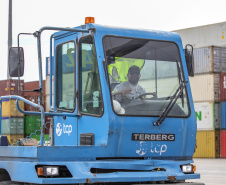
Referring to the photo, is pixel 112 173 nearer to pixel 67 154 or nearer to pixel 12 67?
pixel 67 154

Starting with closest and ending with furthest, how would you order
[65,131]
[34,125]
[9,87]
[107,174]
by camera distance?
[107,174]
[65,131]
[34,125]
[9,87]

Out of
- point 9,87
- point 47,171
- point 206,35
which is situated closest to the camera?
point 47,171

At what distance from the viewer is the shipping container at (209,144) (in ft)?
104

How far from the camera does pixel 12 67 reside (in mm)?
6699

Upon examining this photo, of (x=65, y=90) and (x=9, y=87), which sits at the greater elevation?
(x=9, y=87)

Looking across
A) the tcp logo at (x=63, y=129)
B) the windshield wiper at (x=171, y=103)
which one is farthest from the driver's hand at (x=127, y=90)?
the tcp logo at (x=63, y=129)

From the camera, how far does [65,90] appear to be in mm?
7438

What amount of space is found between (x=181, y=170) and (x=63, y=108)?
1728mm

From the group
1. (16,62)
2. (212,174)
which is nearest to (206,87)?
(212,174)

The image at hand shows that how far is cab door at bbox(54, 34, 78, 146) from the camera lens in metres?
7.29

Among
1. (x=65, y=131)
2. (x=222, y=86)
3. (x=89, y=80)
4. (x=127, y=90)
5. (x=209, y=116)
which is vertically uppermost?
(x=222, y=86)

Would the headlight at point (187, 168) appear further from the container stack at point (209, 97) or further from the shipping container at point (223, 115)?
the shipping container at point (223, 115)

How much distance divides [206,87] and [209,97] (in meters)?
0.60

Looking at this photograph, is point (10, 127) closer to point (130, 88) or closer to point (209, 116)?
point (130, 88)
